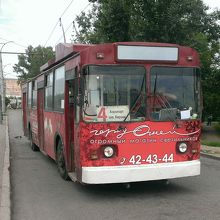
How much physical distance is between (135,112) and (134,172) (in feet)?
3.47

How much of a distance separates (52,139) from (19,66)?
95.2 meters

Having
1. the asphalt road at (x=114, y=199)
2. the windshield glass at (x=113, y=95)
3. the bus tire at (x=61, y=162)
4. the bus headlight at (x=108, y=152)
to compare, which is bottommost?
the asphalt road at (x=114, y=199)

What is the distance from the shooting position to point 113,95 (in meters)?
8.25

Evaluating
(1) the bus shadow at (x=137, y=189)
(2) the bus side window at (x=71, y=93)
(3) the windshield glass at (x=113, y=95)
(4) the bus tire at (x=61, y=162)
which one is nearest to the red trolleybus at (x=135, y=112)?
(3) the windshield glass at (x=113, y=95)

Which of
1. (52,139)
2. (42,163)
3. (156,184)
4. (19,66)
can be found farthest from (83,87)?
(19,66)

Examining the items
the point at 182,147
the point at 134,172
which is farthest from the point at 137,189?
the point at 182,147

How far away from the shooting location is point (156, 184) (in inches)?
383

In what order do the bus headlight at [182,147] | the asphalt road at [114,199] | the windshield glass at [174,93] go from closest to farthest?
the asphalt road at [114,199] < the windshield glass at [174,93] < the bus headlight at [182,147]

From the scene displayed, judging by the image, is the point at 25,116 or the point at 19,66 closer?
the point at 25,116

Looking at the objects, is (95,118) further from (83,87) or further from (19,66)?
(19,66)

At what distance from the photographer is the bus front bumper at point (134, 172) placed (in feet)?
26.4

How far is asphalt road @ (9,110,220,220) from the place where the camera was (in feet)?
23.8

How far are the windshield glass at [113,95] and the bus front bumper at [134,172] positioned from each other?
85 cm

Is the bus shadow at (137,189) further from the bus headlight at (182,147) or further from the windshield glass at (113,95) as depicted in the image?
the windshield glass at (113,95)
